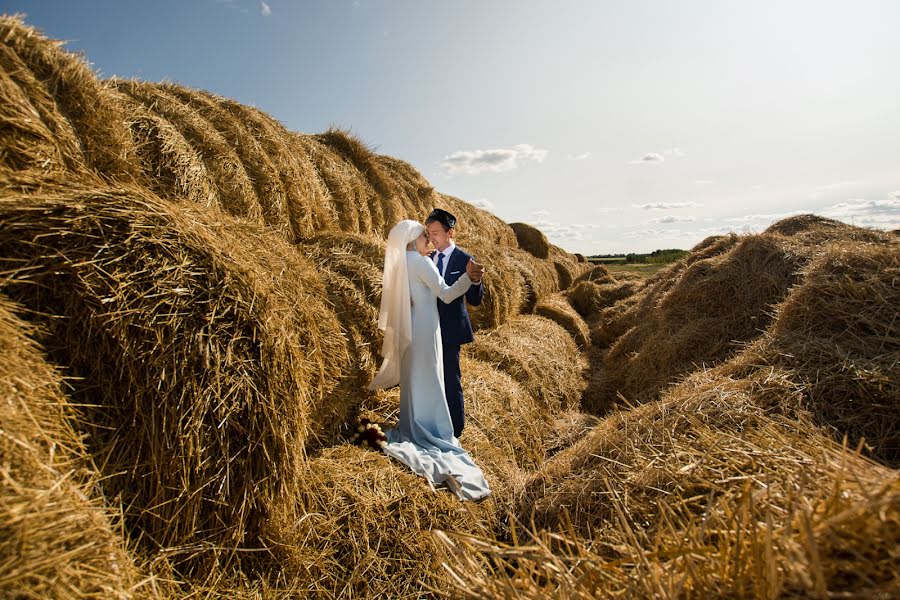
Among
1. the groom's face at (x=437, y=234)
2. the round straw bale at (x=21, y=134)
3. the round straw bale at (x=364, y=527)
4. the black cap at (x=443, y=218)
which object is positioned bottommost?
the round straw bale at (x=364, y=527)

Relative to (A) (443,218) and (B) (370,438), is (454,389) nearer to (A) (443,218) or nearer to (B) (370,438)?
(B) (370,438)

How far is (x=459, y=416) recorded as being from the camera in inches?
173

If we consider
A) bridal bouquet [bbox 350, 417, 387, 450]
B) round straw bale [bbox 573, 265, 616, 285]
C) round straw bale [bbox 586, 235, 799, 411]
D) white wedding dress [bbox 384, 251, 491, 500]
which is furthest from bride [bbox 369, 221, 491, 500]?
round straw bale [bbox 573, 265, 616, 285]

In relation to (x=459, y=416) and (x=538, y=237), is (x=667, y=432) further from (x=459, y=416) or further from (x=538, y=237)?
(x=538, y=237)

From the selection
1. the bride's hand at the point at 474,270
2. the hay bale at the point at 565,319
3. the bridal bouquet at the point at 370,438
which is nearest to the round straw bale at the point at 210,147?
the bride's hand at the point at 474,270

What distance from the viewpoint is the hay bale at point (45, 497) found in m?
1.39

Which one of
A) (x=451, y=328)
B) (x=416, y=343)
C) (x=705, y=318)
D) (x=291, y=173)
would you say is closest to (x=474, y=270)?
(x=451, y=328)

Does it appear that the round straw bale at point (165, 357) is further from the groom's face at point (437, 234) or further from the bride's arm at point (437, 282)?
the groom's face at point (437, 234)

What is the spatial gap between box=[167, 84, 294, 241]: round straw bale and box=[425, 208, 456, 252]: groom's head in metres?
1.46

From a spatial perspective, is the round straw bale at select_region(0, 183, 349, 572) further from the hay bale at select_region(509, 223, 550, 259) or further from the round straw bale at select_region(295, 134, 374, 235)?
the hay bale at select_region(509, 223, 550, 259)

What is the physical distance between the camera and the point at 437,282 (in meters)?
4.26

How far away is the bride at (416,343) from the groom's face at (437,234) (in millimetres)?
244

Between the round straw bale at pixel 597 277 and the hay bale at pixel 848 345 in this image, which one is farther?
the round straw bale at pixel 597 277

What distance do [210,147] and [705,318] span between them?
7058 millimetres
